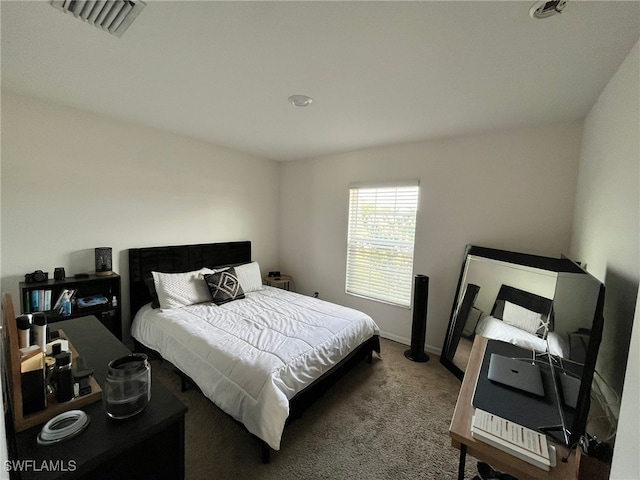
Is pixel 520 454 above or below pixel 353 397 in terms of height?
above

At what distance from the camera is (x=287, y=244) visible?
14.1 ft

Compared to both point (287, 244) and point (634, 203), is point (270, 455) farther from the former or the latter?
point (287, 244)

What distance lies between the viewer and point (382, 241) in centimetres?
333

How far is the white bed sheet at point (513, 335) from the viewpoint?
135cm

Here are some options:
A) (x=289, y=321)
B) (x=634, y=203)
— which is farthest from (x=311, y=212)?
(x=634, y=203)

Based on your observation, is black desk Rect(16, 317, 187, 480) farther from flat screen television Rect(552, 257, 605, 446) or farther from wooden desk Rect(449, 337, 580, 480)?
flat screen television Rect(552, 257, 605, 446)

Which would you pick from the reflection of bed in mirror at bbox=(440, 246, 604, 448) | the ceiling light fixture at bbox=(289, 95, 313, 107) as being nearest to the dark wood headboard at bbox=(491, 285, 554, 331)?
the reflection of bed in mirror at bbox=(440, 246, 604, 448)

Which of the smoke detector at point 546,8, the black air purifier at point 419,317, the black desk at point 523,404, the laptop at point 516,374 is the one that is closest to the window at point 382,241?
the black air purifier at point 419,317

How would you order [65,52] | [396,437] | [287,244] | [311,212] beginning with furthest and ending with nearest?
[287,244], [311,212], [396,437], [65,52]

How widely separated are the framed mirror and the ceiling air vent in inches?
116

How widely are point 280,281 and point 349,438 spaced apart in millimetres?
2427

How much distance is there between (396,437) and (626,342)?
1427 mm

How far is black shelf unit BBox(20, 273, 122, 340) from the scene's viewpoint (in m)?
2.11

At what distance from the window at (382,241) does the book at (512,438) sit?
6.93 ft
